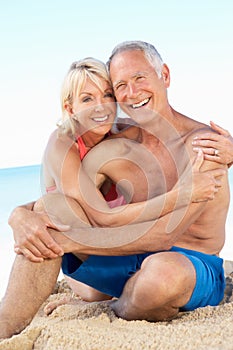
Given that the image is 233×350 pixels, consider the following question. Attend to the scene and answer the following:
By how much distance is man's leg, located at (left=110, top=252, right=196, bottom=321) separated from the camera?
213 centimetres

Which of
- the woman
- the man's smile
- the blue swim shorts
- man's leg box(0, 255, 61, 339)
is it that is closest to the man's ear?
the man's smile

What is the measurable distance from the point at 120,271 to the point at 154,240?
215 millimetres

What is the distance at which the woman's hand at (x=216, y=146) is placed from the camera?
239cm

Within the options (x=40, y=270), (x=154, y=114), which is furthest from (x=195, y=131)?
(x=40, y=270)

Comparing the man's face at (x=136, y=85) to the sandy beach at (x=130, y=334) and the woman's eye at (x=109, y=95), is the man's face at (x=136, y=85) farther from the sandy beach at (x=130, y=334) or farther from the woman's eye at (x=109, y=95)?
the sandy beach at (x=130, y=334)

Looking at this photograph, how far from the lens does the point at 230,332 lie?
1810 mm

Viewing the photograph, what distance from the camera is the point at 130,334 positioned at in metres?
1.92

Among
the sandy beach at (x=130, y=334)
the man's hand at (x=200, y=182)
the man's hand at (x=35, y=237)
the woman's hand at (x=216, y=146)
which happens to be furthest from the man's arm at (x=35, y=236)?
the woman's hand at (x=216, y=146)

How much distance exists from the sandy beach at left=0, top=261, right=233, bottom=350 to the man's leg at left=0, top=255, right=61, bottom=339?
148 mm

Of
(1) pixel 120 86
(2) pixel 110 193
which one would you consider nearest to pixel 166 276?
(2) pixel 110 193

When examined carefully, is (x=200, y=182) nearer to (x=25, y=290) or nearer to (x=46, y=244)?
(x=46, y=244)

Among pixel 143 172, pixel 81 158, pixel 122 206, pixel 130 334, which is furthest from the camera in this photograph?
pixel 143 172

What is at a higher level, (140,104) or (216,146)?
(140,104)

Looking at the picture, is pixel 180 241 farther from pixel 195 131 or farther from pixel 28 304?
pixel 28 304
